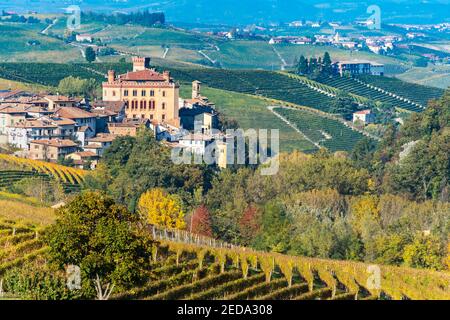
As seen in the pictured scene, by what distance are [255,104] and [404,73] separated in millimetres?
57382

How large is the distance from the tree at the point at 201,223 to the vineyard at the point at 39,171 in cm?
726

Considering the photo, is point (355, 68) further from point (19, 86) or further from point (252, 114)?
point (19, 86)

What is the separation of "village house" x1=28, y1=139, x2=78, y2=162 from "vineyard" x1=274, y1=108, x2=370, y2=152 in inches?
769

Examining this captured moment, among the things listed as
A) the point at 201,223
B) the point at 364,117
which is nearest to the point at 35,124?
the point at 201,223

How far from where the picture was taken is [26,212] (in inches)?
1281

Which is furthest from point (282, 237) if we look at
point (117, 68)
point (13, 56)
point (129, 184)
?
point (13, 56)

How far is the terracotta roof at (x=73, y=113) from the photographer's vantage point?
58612 millimetres

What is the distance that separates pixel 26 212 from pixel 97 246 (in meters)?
9.88

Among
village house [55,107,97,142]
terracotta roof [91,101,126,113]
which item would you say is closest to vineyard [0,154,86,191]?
village house [55,107,97,142]

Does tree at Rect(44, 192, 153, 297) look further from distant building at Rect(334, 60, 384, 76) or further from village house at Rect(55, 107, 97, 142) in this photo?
distant building at Rect(334, 60, 384, 76)

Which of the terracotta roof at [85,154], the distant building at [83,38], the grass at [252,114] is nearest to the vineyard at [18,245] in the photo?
the terracotta roof at [85,154]

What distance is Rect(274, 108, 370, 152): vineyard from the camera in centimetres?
7369

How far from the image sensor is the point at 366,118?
83938 millimetres

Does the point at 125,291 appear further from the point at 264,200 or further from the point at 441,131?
the point at 441,131
